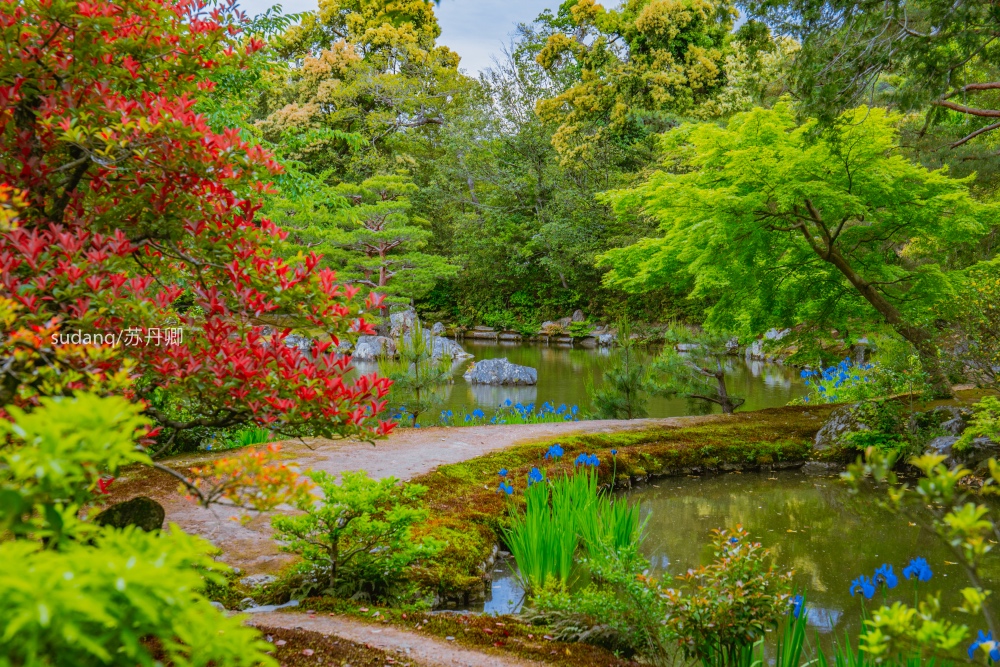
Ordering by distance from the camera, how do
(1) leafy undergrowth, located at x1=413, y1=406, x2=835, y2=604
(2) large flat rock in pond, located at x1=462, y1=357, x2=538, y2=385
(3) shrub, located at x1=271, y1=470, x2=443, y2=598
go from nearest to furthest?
(3) shrub, located at x1=271, y1=470, x2=443, y2=598 < (1) leafy undergrowth, located at x1=413, y1=406, x2=835, y2=604 < (2) large flat rock in pond, located at x1=462, y1=357, x2=538, y2=385

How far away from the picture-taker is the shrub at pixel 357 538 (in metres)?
2.87

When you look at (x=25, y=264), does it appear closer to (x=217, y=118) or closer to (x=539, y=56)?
(x=217, y=118)

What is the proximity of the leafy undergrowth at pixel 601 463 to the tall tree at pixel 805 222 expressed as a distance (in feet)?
3.89

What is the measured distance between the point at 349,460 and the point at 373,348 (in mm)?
12006

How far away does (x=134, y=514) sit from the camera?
2.38 metres

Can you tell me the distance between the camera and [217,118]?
5.95m

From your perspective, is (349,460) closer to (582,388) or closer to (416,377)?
(416,377)

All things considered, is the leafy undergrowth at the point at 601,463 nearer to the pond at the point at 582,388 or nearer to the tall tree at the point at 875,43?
the pond at the point at 582,388

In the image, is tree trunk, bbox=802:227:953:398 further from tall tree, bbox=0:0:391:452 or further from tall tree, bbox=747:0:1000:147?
tall tree, bbox=0:0:391:452

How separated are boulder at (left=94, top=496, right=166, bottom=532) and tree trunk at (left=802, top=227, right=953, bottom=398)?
5.83m

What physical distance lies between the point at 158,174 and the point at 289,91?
2417 centimetres

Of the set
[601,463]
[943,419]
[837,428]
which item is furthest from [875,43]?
[601,463]

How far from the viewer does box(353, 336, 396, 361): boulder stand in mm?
17062

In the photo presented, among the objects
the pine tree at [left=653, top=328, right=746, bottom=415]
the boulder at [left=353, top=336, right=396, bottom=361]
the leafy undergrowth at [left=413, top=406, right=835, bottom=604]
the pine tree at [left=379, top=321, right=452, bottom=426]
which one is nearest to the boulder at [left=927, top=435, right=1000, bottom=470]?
the leafy undergrowth at [left=413, top=406, right=835, bottom=604]
